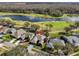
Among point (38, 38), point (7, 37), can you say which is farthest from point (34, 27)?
point (7, 37)

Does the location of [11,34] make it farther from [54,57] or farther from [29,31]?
[54,57]

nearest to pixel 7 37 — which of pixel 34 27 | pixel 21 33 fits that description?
pixel 21 33

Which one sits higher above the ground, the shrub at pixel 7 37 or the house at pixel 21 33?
the house at pixel 21 33

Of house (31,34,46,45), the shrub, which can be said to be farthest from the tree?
the shrub


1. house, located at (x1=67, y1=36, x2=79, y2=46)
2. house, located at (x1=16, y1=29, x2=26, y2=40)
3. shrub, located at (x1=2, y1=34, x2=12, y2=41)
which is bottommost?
house, located at (x1=67, y1=36, x2=79, y2=46)

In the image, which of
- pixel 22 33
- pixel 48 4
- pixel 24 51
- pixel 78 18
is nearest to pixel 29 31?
pixel 22 33

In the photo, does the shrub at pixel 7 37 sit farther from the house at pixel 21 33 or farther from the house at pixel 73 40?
the house at pixel 73 40

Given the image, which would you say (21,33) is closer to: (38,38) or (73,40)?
(38,38)

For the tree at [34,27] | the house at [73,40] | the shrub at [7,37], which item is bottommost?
the house at [73,40]

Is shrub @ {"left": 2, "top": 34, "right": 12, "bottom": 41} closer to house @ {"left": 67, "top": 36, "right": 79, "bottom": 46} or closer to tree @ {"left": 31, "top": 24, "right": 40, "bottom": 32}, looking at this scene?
tree @ {"left": 31, "top": 24, "right": 40, "bottom": 32}

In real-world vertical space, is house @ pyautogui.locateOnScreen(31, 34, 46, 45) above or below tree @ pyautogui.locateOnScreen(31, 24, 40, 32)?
below

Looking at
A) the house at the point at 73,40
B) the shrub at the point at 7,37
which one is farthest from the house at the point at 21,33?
the house at the point at 73,40

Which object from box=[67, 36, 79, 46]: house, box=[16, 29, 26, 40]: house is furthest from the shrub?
box=[67, 36, 79, 46]: house
